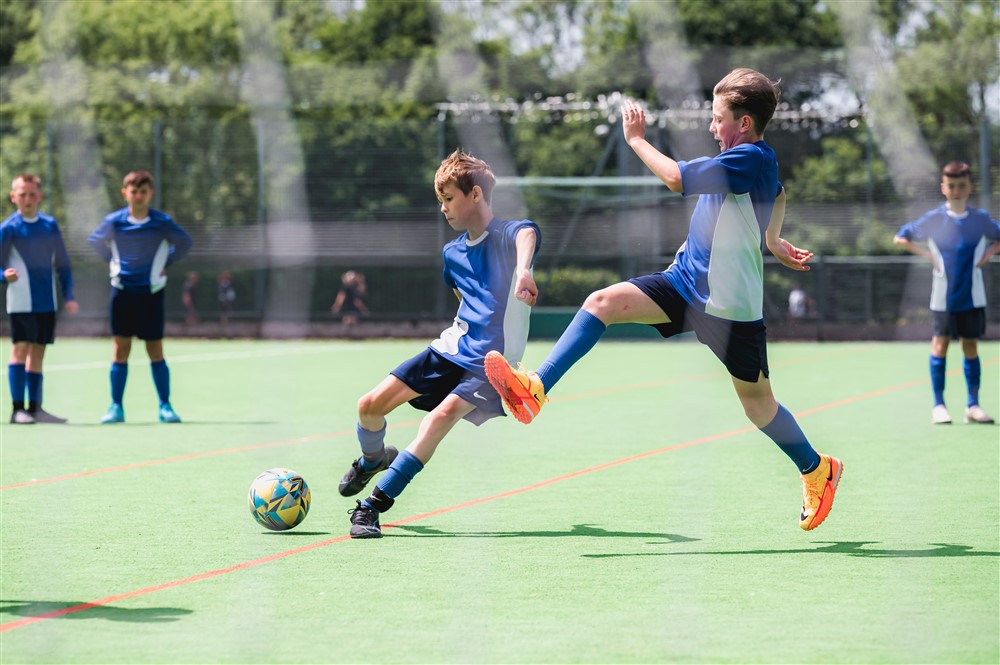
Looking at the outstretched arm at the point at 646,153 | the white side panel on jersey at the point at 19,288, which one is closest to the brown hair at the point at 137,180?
the white side panel on jersey at the point at 19,288

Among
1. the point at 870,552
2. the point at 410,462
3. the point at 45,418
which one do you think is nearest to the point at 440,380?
the point at 410,462

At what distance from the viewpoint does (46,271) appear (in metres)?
10.4

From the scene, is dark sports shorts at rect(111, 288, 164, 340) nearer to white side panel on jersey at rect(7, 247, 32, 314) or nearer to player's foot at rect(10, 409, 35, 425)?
white side panel on jersey at rect(7, 247, 32, 314)

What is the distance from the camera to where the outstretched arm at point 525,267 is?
Result: 5.09 metres

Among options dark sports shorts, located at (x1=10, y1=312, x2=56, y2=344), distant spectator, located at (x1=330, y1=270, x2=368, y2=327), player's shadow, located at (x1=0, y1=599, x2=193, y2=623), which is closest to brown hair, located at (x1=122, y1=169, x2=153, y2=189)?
dark sports shorts, located at (x1=10, y1=312, x2=56, y2=344)

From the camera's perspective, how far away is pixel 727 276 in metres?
5.32

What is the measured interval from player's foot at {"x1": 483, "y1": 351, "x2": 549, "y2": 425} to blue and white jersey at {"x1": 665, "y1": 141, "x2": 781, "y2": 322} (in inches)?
29.2

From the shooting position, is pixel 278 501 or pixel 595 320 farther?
pixel 278 501

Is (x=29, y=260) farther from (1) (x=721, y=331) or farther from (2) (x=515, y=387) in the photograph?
(1) (x=721, y=331)

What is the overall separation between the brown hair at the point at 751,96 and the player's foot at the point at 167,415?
6122 millimetres

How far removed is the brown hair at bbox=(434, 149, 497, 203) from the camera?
554cm

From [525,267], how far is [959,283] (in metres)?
5.94

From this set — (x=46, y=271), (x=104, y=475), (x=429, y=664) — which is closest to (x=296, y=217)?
(x=46, y=271)

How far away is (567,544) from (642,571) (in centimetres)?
57
